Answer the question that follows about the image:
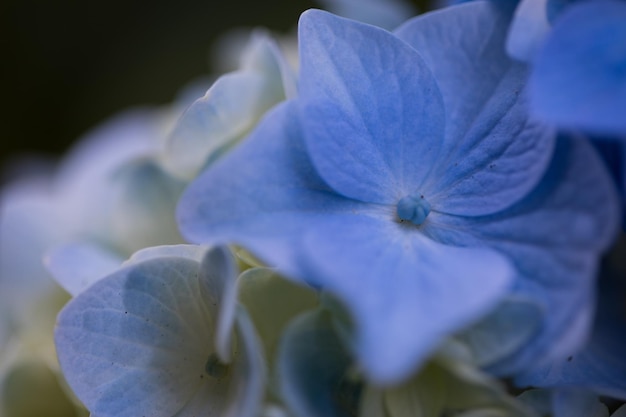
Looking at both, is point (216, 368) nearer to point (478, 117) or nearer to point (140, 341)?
point (140, 341)

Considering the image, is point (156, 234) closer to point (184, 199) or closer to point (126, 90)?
point (184, 199)

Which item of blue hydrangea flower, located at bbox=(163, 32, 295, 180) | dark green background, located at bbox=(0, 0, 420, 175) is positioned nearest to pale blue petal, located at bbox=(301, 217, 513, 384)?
blue hydrangea flower, located at bbox=(163, 32, 295, 180)

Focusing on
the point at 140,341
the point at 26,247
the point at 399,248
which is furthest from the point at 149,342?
the point at 26,247

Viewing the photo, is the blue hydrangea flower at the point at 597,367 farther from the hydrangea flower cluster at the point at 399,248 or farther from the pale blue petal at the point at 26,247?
the pale blue petal at the point at 26,247

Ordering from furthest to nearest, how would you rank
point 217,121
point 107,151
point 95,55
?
1. point 95,55
2. point 107,151
3. point 217,121

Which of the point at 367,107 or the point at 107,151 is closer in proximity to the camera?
the point at 367,107

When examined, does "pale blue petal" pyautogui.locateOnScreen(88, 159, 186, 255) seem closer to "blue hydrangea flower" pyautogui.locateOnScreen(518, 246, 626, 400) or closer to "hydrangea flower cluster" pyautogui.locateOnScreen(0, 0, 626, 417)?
"hydrangea flower cluster" pyautogui.locateOnScreen(0, 0, 626, 417)
